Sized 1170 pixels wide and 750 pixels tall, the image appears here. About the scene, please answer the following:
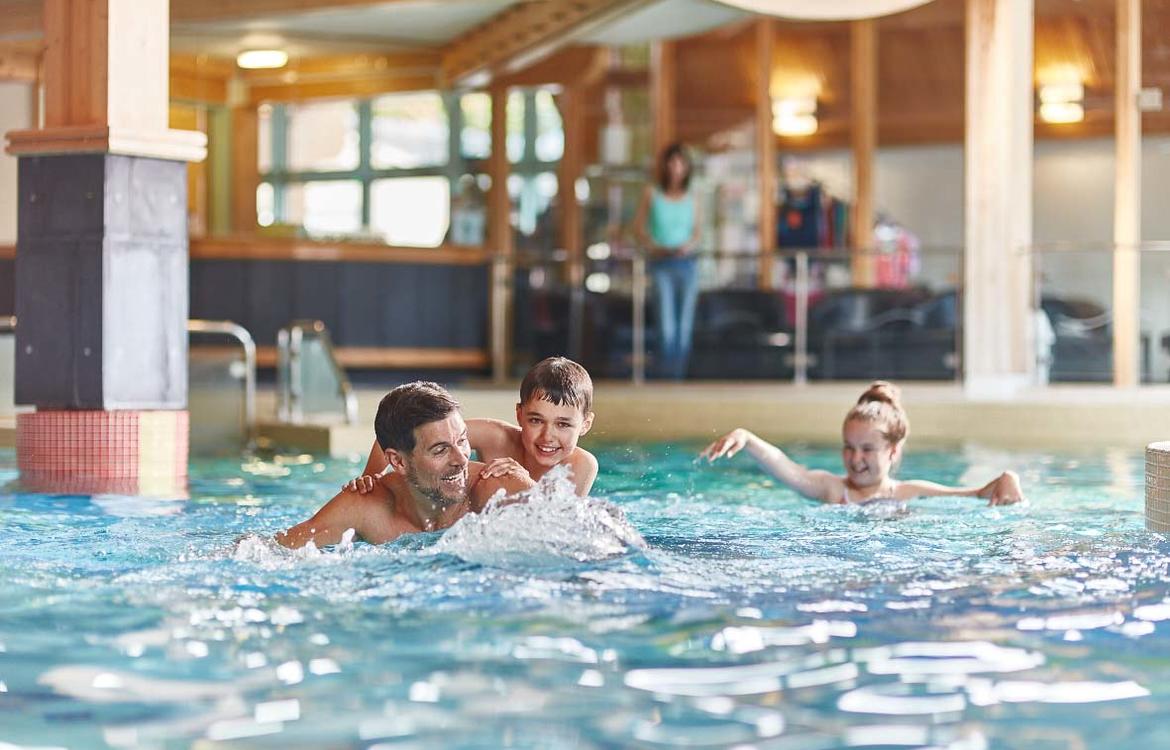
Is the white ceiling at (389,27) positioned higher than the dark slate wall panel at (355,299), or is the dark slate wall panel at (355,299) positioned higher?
the white ceiling at (389,27)

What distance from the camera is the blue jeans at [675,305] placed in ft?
39.8

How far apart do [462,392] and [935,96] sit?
21.8 ft

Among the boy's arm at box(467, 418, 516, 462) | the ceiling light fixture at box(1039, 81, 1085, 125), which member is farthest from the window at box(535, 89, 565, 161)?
the boy's arm at box(467, 418, 516, 462)

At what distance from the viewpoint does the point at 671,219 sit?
12000 mm

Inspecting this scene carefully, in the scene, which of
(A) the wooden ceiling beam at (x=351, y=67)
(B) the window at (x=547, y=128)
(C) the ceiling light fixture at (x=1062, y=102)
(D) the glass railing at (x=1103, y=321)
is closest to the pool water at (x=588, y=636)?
(D) the glass railing at (x=1103, y=321)

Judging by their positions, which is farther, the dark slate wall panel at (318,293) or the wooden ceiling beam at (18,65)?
the dark slate wall panel at (318,293)

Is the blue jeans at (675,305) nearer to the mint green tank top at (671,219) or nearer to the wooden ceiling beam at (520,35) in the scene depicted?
the mint green tank top at (671,219)

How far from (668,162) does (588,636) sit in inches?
336

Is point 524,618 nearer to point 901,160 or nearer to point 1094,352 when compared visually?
point 1094,352

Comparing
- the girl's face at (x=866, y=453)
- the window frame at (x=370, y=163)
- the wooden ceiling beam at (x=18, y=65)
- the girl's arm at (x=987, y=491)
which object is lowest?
the girl's arm at (x=987, y=491)

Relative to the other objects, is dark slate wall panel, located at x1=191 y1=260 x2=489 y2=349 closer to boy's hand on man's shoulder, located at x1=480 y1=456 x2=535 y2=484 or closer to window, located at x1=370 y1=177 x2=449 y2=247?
window, located at x1=370 y1=177 x2=449 y2=247

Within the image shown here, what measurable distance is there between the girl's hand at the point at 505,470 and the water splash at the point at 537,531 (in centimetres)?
7

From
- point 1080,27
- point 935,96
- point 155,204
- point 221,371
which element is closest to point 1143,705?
point 155,204

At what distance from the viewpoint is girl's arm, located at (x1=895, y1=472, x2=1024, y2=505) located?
19.4ft
